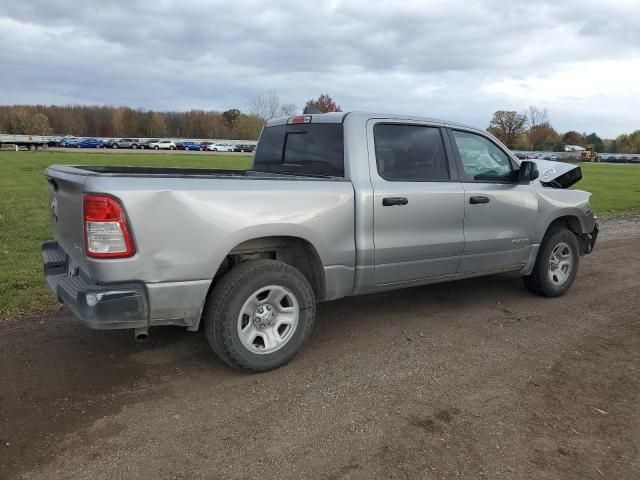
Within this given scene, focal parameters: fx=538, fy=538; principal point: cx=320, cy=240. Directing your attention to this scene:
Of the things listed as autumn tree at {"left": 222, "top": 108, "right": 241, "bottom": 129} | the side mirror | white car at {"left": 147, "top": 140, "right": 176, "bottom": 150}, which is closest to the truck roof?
the side mirror

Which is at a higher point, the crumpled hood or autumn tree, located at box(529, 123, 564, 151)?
autumn tree, located at box(529, 123, 564, 151)

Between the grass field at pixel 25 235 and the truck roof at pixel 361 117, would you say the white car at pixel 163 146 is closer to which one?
the grass field at pixel 25 235

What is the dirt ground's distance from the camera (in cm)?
284

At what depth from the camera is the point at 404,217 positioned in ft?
14.5

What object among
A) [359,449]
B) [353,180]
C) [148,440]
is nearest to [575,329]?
[353,180]

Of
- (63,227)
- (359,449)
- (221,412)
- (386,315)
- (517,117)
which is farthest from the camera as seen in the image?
(517,117)

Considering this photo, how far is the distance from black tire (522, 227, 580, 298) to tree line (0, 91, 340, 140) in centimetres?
10129

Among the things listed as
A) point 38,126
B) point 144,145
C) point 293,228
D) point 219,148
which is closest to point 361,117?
point 293,228

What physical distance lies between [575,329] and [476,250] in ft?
3.75

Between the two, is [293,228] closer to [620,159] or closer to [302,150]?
[302,150]

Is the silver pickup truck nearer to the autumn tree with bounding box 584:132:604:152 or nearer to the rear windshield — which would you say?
the rear windshield

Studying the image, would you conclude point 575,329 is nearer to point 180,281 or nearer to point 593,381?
→ point 593,381

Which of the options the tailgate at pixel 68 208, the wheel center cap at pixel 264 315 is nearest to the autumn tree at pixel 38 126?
the tailgate at pixel 68 208

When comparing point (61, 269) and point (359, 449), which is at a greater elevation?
point (61, 269)
